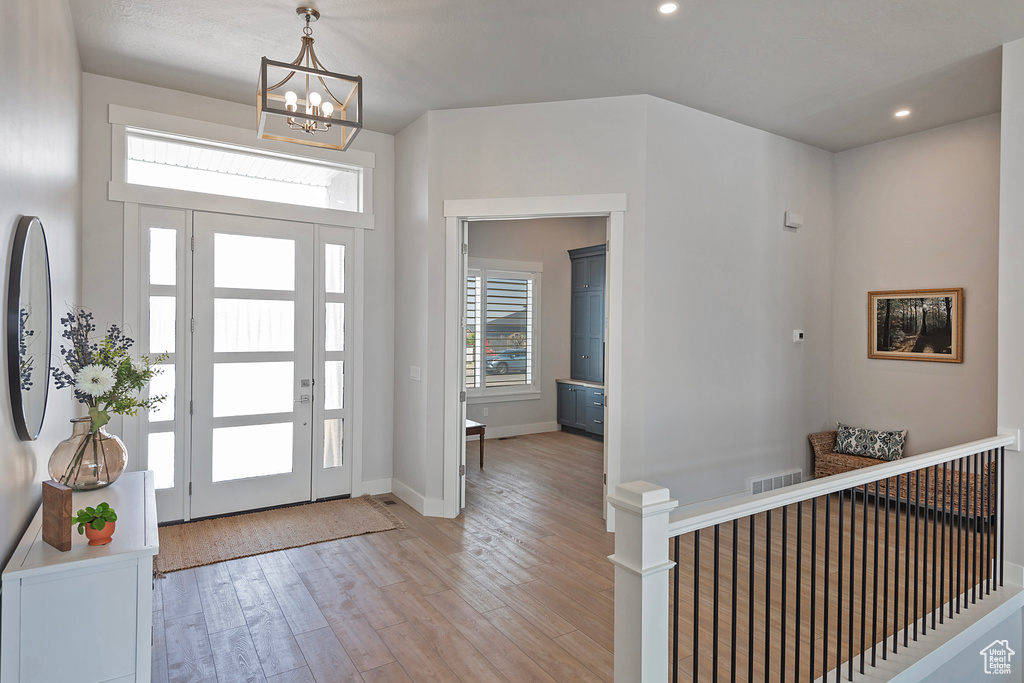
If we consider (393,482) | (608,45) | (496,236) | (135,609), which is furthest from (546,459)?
(135,609)

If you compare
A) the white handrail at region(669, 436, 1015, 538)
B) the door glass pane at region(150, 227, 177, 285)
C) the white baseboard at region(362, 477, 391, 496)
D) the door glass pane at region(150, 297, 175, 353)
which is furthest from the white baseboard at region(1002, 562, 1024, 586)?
the door glass pane at region(150, 227, 177, 285)

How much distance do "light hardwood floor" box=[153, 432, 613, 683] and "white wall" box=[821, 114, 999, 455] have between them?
2829 millimetres

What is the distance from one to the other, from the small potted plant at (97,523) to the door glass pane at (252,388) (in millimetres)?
2426

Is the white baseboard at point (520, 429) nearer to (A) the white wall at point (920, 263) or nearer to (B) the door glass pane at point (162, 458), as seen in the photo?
(A) the white wall at point (920, 263)

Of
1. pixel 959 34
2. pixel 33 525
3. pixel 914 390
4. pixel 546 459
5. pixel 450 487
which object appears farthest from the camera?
pixel 546 459

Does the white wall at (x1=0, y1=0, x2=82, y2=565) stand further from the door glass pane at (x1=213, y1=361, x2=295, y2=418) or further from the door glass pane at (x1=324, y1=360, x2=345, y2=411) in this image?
the door glass pane at (x1=324, y1=360, x2=345, y2=411)

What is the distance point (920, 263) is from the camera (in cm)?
482

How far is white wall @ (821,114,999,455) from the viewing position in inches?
175

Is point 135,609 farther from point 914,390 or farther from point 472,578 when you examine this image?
point 914,390

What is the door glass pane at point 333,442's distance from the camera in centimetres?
468

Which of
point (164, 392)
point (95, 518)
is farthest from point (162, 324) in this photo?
point (95, 518)

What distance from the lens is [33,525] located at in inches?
84.0

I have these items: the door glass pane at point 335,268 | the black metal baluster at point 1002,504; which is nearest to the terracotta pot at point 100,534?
the door glass pane at point 335,268

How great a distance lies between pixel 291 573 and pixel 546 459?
3.38 metres
